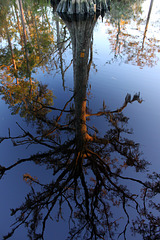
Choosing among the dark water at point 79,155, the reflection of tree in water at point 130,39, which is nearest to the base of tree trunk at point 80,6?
the dark water at point 79,155

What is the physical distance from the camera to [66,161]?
3062mm

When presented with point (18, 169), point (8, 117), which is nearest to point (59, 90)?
point (8, 117)

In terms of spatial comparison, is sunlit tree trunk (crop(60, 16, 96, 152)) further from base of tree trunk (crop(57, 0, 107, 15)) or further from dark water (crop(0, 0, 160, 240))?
base of tree trunk (crop(57, 0, 107, 15))

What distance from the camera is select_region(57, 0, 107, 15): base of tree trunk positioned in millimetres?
2465

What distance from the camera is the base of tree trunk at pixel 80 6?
8.09ft

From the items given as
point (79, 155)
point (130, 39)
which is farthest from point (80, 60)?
point (130, 39)

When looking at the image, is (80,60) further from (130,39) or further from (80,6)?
(130,39)

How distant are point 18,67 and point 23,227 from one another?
6.10 meters

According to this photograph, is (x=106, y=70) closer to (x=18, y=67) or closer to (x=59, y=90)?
(x=59, y=90)

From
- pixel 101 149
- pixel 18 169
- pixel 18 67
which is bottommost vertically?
pixel 18 169

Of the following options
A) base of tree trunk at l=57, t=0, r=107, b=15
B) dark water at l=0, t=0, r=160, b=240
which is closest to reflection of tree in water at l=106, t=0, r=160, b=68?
dark water at l=0, t=0, r=160, b=240

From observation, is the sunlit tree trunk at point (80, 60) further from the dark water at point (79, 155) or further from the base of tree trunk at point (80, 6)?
the base of tree trunk at point (80, 6)

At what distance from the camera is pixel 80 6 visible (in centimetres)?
246

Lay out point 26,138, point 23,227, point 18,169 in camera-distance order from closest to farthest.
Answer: point 23,227 < point 18,169 < point 26,138
